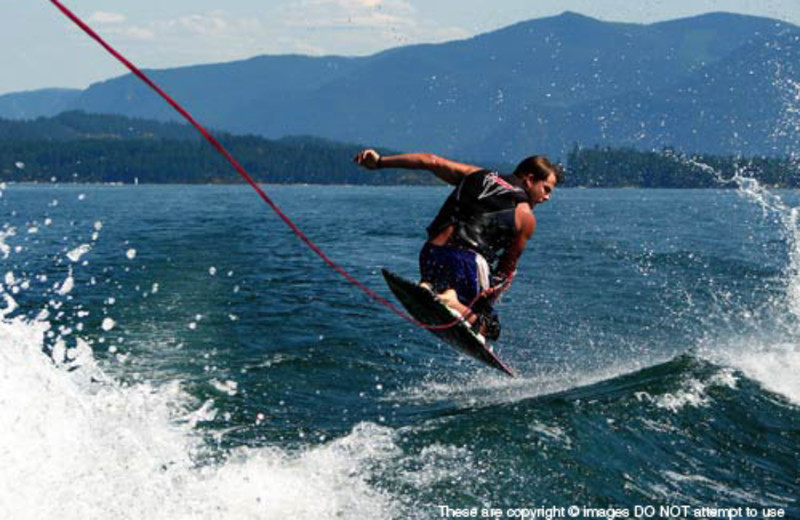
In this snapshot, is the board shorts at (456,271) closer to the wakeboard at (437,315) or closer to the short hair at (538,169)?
the wakeboard at (437,315)

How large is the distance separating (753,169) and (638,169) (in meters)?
27.9

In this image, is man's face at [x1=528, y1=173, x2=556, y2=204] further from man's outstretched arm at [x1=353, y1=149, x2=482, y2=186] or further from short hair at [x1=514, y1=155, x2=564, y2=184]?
→ man's outstretched arm at [x1=353, y1=149, x2=482, y2=186]

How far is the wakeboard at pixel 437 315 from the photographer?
334 inches

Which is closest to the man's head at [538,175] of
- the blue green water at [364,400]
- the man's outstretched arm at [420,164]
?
the man's outstretched arm at [420,164]

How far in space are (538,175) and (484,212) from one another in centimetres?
76

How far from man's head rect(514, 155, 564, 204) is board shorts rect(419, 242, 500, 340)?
891 millimetres

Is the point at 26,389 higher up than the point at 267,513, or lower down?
higher up

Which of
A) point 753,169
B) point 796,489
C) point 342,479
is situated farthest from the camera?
point 753,169

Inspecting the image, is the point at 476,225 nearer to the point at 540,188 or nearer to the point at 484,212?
the point at 484,212

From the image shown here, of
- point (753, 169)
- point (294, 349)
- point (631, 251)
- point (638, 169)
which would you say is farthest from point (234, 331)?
point (638, 169)

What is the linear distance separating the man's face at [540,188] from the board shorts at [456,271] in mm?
853

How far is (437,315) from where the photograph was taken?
877 cm

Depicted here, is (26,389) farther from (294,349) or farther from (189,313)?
(189,313)

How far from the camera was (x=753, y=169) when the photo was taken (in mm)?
167875
